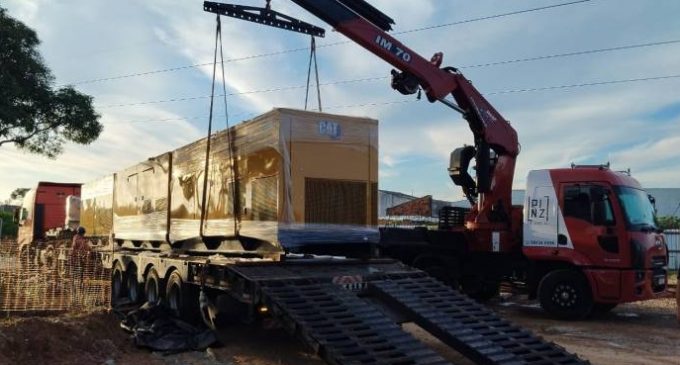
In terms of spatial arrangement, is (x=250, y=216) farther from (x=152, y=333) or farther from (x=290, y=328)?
(x=290, y=328)

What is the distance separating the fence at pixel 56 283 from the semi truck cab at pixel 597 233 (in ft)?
28.2

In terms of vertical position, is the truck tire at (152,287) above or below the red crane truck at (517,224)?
below

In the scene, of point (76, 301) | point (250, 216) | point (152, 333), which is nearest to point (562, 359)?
point (250, 216)

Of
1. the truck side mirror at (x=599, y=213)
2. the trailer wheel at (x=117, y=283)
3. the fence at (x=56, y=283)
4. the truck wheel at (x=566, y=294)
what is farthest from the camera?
the trailer wheel at (x=117, y=283)

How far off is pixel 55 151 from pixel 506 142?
10477 mm

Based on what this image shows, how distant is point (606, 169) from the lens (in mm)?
11297

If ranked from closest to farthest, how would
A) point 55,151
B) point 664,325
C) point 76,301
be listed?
point 664,325 → point 76,301 → point 55,151

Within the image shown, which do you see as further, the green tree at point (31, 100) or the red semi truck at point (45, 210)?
the red semi truck at point (45, 210)

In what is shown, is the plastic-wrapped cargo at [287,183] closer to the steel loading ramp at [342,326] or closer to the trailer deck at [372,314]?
the trailer deck at [372,314]

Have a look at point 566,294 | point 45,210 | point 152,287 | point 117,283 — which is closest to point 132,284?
point 117,283

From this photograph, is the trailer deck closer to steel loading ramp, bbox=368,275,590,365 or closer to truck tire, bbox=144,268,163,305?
steel loading ramp, bbox=368,275,590,365

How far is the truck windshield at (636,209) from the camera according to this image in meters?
10.9

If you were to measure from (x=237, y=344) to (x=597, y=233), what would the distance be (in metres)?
6.50

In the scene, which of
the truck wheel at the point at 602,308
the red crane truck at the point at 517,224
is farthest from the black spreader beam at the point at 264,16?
the truck wheel at the point at 602,308
